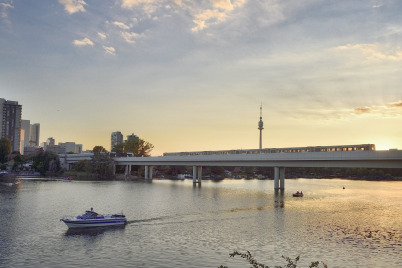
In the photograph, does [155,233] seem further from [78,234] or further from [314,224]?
Result: [314,224]

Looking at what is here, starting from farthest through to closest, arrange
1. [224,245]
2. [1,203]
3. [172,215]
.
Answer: [1,203] < [172,215] < [224,245]

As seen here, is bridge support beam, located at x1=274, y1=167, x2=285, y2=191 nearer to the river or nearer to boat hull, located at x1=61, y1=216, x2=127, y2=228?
the river

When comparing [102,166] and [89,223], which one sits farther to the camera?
[102,166]

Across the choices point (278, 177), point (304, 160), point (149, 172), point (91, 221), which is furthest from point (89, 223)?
point (149, 172)

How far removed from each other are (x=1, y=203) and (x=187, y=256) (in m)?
54.2

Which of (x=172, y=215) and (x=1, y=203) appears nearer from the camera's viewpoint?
(x=172, y=215)

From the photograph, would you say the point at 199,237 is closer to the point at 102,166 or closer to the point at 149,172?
the point at 149,172

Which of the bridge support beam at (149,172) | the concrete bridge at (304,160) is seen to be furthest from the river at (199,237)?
the bridge support beam at (149,172)

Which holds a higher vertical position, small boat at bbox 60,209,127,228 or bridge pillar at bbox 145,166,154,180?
bridge pillar at bbox 145,166,154,180

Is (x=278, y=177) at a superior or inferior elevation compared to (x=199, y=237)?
superior

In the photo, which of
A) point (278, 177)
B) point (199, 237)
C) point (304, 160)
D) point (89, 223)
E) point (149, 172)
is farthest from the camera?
point (149, 172)

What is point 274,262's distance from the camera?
114ft

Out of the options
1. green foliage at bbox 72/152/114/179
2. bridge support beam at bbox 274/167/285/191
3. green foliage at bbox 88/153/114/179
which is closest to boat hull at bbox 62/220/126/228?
bridge support beam at bbox 274/167/285/191

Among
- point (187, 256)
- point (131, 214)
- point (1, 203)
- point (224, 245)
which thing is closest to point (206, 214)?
point (131, 214)
